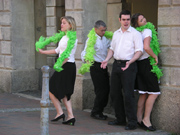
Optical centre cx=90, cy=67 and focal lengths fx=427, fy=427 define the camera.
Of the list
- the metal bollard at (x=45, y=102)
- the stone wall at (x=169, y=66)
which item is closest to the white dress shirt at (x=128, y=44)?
the stone wall at (x=169, y=66)

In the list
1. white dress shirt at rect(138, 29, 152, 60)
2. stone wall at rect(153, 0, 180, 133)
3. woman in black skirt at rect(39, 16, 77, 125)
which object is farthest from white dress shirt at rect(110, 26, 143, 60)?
woman in black skirt at rect(39, 16, 77, 125)

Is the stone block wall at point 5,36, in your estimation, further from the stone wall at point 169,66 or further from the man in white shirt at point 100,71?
the stone wall at point 169,66

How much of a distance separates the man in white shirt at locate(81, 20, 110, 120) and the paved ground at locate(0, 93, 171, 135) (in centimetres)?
27

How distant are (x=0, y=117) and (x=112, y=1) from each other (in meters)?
6.84

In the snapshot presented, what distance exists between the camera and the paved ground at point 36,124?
286 inches

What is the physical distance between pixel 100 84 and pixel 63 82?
1066mm

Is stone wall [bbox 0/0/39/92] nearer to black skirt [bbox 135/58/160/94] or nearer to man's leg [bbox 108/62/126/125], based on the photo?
man's leg [bbox 108/62/126/125]

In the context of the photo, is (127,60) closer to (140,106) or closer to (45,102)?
(140,106)

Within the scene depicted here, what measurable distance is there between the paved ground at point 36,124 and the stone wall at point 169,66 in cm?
28

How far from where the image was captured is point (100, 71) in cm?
850

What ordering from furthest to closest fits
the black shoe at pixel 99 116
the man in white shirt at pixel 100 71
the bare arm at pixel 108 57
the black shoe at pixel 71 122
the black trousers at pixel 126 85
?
the black shoe at pixel 99 116, the man in white shirt at pixel 100 71, the bare arm at pixel 108 57, the black shoe at pixel 71 122, the black trousers at pixel 126 85

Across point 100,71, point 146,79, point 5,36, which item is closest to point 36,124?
point 100,71

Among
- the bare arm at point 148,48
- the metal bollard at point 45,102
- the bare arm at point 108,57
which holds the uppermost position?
the bare arm at point 148,48

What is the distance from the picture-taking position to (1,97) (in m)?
11.1
